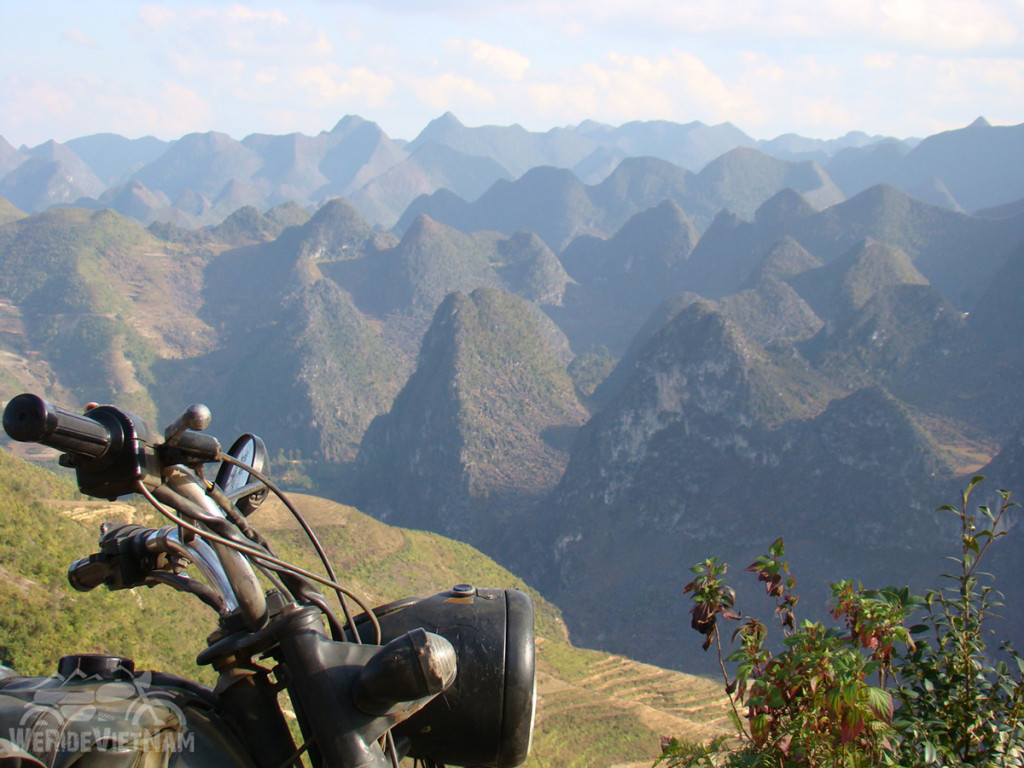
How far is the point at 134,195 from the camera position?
15288 centimetres

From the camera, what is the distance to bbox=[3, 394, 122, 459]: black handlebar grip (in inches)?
60.9

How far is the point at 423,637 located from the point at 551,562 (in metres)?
42.5

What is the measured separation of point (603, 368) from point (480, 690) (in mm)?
68675

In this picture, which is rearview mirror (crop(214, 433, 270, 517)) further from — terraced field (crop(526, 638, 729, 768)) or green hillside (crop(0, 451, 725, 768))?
terraced field (crop(526, 638, 729, 768))

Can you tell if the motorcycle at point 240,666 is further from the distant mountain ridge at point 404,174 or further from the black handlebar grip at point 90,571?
the distant mountain ridge at point 404,174

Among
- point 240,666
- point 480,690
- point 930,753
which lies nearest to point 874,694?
point 930,753

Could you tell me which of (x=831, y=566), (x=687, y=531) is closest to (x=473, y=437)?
(x=687, y=531)

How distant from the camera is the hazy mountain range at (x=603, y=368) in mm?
39719

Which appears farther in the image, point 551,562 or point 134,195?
point 134,195

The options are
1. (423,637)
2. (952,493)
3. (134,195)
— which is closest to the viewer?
(423,637)

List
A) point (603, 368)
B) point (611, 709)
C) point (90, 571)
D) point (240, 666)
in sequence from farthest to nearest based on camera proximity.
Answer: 1. point (603, 368)
2. point (611, 709)
3. point (90, 571)
4. point (240, 666)

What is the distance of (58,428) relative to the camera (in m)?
1.62

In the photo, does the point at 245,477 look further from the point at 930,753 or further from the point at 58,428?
the point at 930,753

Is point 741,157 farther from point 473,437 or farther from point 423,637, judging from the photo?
point 423,637
